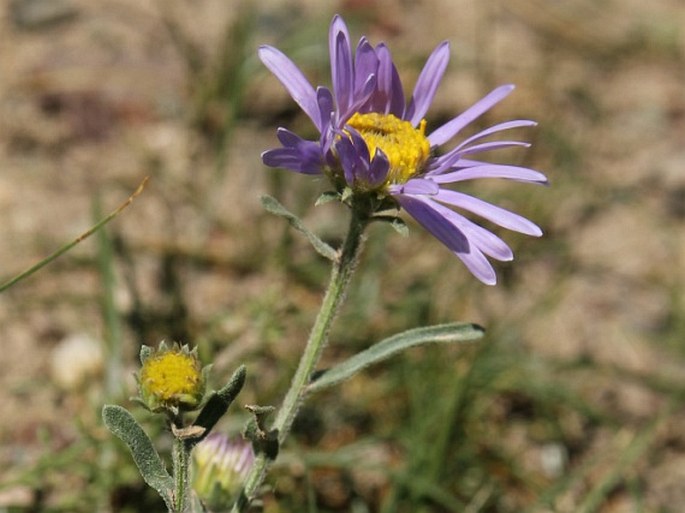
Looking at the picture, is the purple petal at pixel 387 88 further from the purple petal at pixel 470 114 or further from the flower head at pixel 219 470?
the flower head at pixel 219 470

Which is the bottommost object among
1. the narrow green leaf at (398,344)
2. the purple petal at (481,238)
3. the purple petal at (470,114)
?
the narrow green leaf at (398,344)

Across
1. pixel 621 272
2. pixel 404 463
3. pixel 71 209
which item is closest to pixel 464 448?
pixel 404 463

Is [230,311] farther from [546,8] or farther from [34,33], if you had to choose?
[546,8]

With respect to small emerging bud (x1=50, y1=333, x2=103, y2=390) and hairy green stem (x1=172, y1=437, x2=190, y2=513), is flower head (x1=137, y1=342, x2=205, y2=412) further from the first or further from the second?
small emerging bud (x1=50, y1=333, x2=103, y2=390)

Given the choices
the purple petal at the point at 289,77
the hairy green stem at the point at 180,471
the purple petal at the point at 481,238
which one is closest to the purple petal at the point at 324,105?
the purple petal at the point at 289,77

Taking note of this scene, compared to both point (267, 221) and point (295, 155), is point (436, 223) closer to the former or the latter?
point (295, 155)

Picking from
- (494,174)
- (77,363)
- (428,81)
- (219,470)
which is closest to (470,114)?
(428,81)

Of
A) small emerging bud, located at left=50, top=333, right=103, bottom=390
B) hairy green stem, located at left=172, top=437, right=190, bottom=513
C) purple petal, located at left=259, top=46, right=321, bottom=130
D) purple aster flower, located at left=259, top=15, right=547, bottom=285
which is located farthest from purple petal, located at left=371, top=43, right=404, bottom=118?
small emerging bud, located at left=50, top=333, right=103, bottom=390
